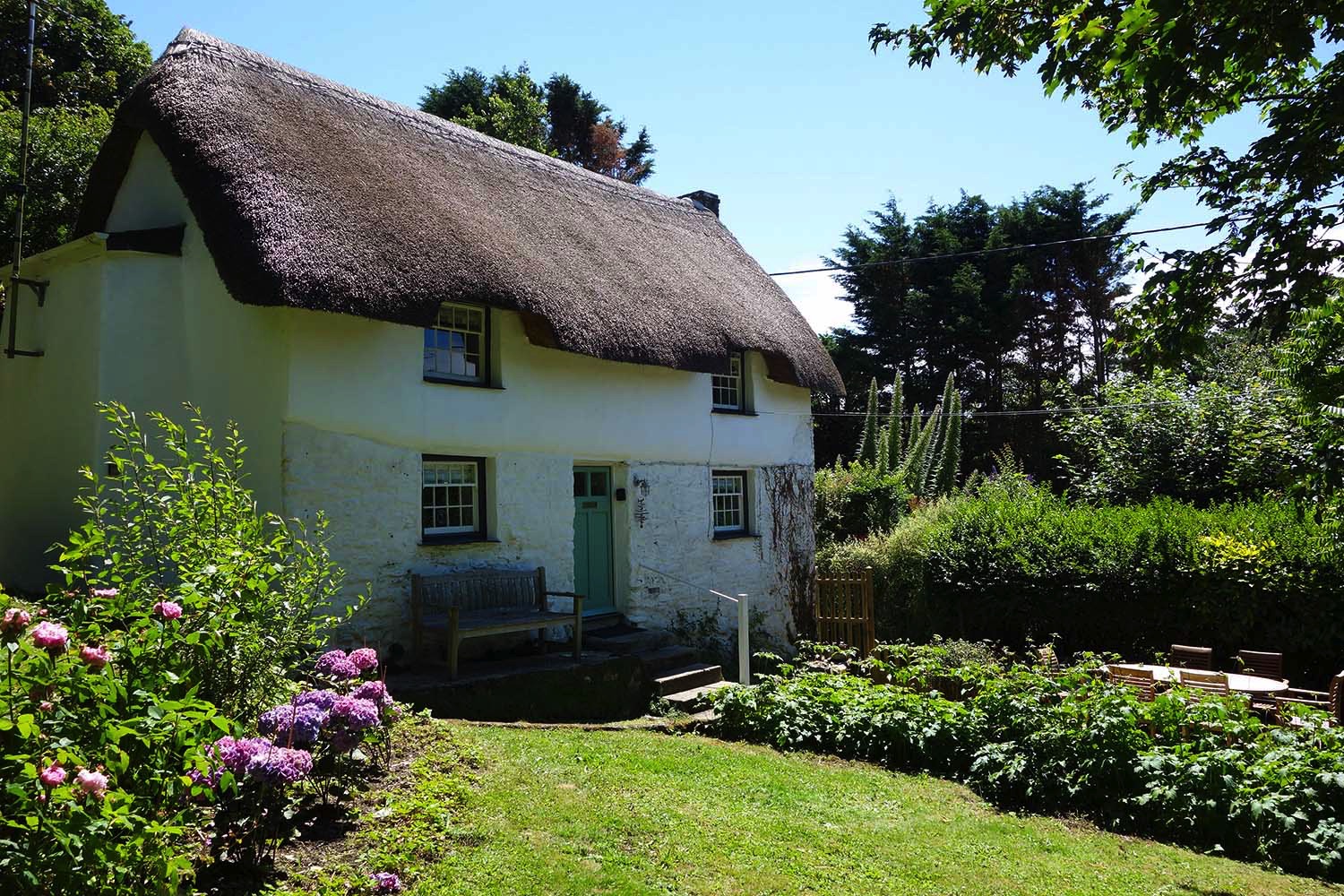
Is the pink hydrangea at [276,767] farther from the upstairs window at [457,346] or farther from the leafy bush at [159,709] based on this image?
the upstairs window at [457,346]

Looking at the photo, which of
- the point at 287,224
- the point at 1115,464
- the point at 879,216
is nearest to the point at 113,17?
the point at 287,224

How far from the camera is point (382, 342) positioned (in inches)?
421

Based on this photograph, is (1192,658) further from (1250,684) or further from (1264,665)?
(1250,684)

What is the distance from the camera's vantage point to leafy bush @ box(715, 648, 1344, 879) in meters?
5.80

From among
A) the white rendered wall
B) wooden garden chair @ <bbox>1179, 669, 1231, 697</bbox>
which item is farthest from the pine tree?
the white rendered wall

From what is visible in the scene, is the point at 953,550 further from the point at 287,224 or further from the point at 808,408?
the point at 287,224

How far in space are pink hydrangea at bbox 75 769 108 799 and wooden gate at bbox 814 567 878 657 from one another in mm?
12366

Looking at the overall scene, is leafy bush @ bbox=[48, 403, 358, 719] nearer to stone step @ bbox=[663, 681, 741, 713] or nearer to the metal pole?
stone step @ bbox=[663, 681, 741, 713]

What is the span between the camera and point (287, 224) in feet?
31.3

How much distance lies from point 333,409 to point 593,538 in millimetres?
4491

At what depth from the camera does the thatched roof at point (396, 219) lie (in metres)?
9.62

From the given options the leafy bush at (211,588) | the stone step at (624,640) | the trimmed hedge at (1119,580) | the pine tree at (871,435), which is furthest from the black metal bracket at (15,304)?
the pine tree at (871,435)

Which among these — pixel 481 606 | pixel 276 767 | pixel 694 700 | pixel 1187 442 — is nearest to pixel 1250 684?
pixel 694 700

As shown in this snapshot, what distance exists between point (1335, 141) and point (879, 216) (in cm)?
3339
